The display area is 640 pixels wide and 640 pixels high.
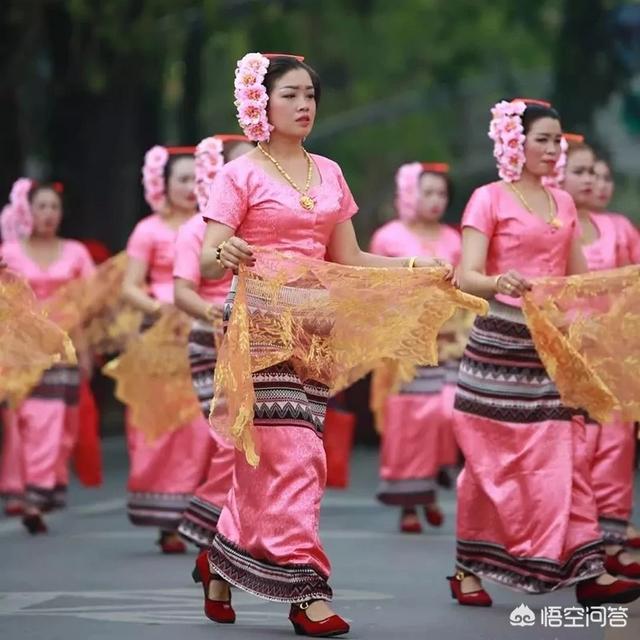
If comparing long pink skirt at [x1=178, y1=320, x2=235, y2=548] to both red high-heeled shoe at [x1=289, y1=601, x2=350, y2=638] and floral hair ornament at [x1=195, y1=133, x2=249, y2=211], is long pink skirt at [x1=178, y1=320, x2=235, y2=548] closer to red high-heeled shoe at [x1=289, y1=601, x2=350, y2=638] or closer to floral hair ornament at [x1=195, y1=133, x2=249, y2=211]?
floral hair ornament at [x1=195, y1=133, x2=249, y2=211]

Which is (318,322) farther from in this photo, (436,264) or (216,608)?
(216,608)

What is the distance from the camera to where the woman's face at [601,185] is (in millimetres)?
10984

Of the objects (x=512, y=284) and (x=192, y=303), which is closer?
(x=512, y=284)

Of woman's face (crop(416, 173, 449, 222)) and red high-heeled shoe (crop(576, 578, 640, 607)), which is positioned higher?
woman's face (crop(416, 173, 449, 222))

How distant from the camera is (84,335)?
539 inches

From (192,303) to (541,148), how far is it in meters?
1.81

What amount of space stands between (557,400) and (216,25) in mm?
12050

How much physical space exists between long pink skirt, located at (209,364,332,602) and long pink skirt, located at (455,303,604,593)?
3.44ft

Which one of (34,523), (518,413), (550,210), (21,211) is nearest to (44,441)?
(34,523)

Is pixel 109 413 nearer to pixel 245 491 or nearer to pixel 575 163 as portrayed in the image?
pixel 575 163

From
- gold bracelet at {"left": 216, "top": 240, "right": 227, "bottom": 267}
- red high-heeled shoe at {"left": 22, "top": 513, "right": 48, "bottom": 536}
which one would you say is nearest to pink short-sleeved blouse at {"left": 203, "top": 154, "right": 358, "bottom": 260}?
gold bracelet at {"left": 216, "top": 240, "right": 227, "bottom": 267}

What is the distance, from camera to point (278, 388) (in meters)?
8.13

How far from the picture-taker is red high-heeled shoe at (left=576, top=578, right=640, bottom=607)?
859 centimetres

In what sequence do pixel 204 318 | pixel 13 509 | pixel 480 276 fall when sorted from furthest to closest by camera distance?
pixel 13 509, pixel 204 318, pixel 480 276
